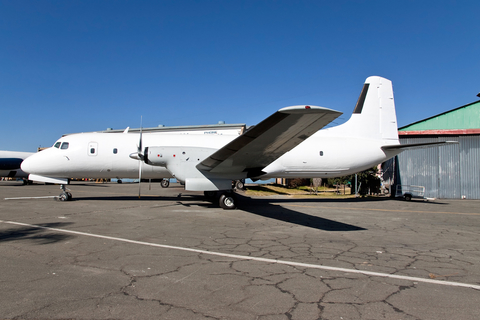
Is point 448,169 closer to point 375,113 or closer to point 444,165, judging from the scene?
point 444,165

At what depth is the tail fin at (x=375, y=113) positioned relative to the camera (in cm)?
1519

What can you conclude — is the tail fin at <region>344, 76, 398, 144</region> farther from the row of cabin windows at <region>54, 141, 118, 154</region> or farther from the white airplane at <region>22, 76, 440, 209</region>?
the row of cabin windows at <region>54, 141, 118, 154</region>

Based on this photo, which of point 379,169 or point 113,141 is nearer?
point 113,141

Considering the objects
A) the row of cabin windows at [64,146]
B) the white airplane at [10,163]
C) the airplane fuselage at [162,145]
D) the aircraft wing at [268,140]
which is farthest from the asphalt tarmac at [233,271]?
the white airplane at [10,163]

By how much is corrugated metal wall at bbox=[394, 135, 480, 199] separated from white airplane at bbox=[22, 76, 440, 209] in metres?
7.15

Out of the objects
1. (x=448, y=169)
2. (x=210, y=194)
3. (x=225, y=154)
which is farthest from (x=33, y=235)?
(x=448, y=169)

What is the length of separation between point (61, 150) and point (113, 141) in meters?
2.31

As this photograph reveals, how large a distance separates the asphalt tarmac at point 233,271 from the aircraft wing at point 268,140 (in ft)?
8.80

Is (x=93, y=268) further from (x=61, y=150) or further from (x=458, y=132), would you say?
(x=458, y=132)

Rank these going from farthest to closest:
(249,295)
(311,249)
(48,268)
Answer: (311,249) < (48,268) < (249,295)

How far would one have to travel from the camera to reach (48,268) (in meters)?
4.33

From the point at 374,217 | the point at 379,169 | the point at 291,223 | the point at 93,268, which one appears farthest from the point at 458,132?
the point at 93,268

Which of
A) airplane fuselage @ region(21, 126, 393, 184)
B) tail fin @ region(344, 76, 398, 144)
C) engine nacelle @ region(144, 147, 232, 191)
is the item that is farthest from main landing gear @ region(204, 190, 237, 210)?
tail fin @ region(344, 76, 398, 144)

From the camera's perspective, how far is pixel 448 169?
65.9 feet
